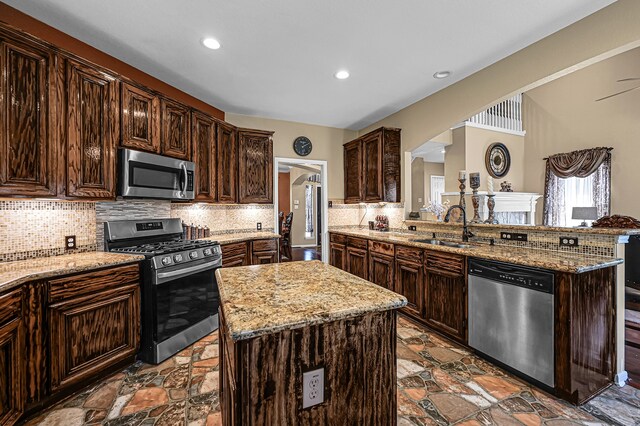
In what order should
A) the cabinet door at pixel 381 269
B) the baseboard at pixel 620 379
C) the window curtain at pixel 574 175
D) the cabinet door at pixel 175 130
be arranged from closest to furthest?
the baseboard at pixel 620 379, the cabinet door at pixel 175 130, the cabinet door at pixel 381 269, the window curtain at pixel 574 175

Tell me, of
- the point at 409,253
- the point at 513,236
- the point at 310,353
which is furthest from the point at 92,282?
the point at 513,236

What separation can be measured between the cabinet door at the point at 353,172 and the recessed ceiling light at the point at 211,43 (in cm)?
280

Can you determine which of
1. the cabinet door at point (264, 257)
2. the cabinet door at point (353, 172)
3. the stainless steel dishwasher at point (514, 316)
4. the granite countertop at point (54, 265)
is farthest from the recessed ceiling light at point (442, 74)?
the granite countertop at point (54, 265)

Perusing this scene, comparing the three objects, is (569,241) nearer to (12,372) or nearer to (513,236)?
(513,236)

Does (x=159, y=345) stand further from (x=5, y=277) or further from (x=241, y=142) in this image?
(x=241, y=142)

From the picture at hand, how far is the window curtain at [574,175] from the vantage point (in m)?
5.46

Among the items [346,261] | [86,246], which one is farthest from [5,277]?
[346,261]

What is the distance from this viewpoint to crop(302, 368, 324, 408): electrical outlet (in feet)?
3.18

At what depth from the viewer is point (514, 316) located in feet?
7.10

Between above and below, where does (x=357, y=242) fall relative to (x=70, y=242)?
below

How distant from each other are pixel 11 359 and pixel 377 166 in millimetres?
4230

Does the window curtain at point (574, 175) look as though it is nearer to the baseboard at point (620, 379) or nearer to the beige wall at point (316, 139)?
the beige wall at point (316, 139)

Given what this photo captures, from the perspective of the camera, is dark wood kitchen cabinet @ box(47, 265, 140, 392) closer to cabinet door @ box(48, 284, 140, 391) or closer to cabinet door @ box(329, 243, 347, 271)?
cabinet door @ box(48, 284, 140, 391)

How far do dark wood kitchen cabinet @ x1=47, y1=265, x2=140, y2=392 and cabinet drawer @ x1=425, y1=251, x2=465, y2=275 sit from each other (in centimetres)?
274
